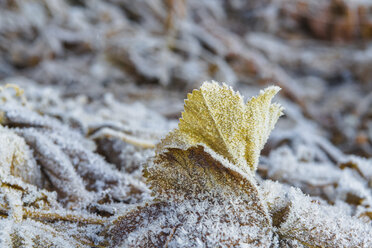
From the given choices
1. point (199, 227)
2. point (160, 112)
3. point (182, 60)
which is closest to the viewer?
point (199, 227)

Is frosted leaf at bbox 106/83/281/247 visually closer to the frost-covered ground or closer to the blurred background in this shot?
the frost-covered ground

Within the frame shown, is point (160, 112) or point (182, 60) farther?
point (182, 60)

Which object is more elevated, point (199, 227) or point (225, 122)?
point (225, 122)

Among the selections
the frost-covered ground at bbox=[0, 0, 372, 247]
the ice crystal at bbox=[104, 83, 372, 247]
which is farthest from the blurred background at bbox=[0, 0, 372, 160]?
the ice crystal at bbox=[104, 83, 372, 247]

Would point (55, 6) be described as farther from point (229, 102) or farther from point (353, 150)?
point (229, 102)

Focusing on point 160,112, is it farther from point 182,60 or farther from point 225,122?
point 225,122

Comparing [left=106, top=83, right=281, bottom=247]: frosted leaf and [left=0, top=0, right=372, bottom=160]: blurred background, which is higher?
[left=0, top=0, right=372, bottom=160]: blurred background

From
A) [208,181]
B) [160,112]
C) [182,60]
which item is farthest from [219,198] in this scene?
[182,60]

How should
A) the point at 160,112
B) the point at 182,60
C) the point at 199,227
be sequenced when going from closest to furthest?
the point at 199,227
the point at 160,112
the point at 182,60
